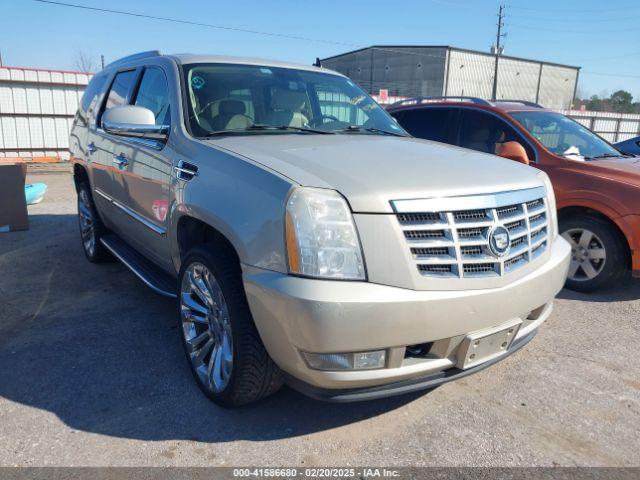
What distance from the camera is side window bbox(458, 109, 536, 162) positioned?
5289 mm

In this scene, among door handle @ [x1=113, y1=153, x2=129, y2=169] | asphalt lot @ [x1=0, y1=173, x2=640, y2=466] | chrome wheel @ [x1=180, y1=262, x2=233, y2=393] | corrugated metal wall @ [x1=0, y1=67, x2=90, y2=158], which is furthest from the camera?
corrugated metal wall @ [x1=0, y1=67, x2=90, y2=158]

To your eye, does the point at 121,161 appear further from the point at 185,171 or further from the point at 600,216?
the point at 600,216

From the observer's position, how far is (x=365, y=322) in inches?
79.7

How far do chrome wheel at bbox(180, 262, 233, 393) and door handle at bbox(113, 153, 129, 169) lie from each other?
1379 mm

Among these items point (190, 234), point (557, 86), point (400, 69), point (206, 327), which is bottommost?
point (206, 327)

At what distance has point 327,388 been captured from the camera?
218cm

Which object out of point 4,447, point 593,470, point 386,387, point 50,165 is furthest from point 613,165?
point 50,165

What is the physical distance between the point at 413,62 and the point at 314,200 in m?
49.7

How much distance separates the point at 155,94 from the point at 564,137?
4186 mm

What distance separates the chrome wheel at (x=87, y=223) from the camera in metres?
5.23

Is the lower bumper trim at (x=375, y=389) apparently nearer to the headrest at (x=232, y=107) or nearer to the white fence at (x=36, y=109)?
the headrest at (x=232, y=107)

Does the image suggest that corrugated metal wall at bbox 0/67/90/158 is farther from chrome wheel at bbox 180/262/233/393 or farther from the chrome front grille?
the chrome front grille

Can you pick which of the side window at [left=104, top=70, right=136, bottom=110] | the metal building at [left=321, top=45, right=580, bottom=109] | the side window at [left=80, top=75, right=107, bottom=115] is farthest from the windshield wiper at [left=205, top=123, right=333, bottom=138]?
the metal building at [left=321, top=45, right=580, bottom=109]

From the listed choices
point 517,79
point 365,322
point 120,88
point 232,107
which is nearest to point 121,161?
point 120,88
